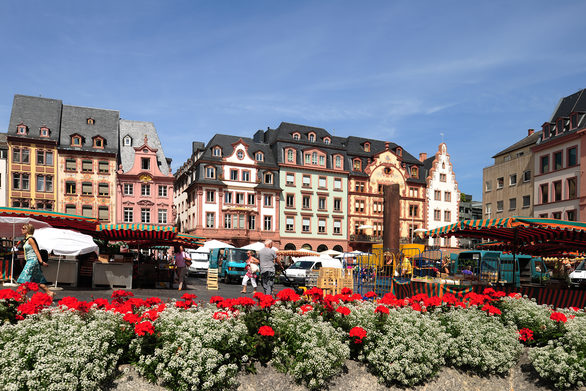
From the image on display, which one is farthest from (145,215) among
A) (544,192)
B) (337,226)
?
(544,192)

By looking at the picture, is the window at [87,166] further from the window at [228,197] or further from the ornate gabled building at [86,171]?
the window at [228,197]

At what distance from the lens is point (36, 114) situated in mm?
55656

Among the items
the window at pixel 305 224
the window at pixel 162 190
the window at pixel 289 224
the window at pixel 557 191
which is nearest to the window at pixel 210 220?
the window at pixel 162 190

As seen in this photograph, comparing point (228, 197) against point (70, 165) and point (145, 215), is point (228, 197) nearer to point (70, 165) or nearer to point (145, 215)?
point (145, 215)

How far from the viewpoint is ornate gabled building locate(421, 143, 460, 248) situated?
221 feet

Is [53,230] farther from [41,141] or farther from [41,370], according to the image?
[41,141]

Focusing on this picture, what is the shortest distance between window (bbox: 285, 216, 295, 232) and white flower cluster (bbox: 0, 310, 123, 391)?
177ft

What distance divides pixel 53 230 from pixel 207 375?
13040mm

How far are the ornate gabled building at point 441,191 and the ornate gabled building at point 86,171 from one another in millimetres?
38566

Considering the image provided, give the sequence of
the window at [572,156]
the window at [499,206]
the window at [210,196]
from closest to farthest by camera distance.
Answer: the window at [572,156] → the window at [210,196] → the window at [499,206]

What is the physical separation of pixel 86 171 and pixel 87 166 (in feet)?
1.87

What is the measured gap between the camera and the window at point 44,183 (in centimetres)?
5309

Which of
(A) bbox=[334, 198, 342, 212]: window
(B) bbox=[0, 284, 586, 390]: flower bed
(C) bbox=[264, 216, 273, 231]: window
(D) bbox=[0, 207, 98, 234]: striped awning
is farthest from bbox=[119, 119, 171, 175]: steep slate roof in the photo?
(B) bbox=[0, 284, 586, 390]: flower bed

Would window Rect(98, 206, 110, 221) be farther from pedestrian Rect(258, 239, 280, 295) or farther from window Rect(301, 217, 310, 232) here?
pedestrian Rect(258, 239, 280, 295)
